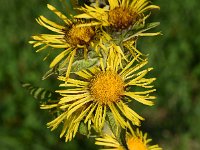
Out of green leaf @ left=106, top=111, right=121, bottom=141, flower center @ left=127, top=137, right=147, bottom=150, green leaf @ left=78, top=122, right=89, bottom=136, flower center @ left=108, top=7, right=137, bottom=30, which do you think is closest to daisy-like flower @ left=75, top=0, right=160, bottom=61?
flower center @ left=108, top=7, right=137, bottom=30

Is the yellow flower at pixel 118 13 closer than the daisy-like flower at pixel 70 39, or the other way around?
the yellow flower at pixel 118 13

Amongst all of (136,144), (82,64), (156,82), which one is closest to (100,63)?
(82,64)

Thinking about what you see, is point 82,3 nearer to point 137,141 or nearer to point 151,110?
point 137,141

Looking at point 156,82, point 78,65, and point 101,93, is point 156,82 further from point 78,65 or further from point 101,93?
point 78,65

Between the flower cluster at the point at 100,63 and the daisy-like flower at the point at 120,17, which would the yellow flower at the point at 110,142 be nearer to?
the flower cluster at the point at 100,63

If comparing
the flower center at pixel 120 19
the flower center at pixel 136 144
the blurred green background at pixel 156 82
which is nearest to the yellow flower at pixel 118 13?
the flower center at pixel 120 19

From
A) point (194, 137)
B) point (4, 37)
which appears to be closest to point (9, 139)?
point (4, 37)

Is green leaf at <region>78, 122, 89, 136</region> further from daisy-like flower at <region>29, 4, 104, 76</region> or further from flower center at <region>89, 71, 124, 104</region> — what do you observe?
daisy-like flower at <region>29, 4, 104, 76</region>
